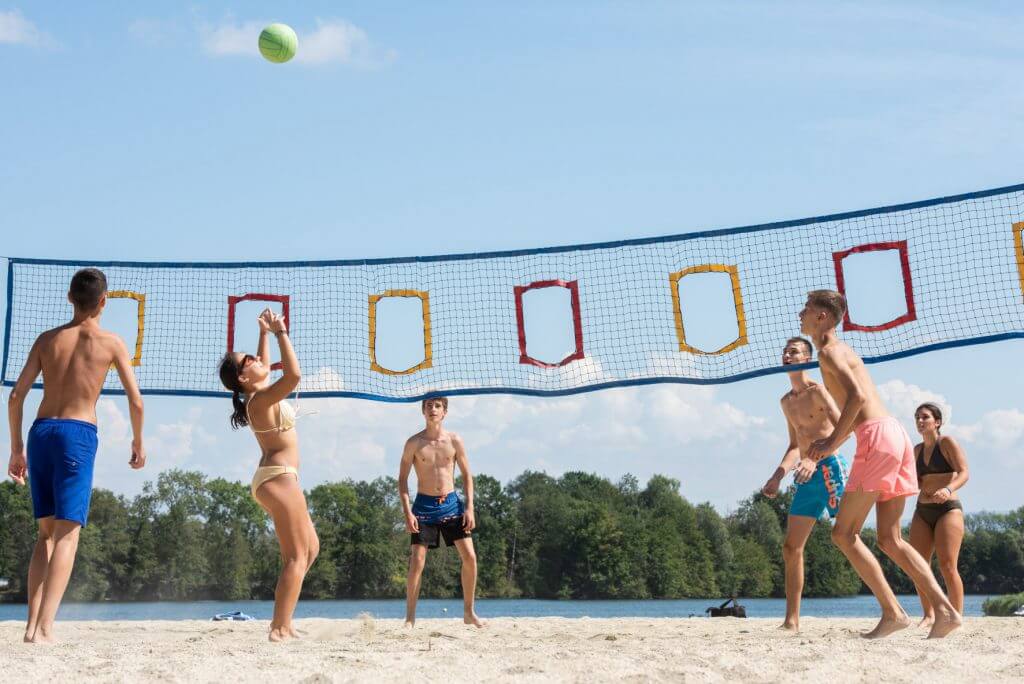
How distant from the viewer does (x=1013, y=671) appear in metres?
4.58

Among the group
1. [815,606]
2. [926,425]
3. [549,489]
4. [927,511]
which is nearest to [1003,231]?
[926,425]

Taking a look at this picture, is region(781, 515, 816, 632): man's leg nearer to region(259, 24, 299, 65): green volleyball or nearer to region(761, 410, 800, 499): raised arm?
region(761, 410, 800, 499): raised arm

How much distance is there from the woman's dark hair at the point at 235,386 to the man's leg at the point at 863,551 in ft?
11.1

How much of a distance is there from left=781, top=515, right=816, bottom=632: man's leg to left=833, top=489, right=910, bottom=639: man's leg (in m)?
0.72

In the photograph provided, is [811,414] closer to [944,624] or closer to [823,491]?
[823,491]

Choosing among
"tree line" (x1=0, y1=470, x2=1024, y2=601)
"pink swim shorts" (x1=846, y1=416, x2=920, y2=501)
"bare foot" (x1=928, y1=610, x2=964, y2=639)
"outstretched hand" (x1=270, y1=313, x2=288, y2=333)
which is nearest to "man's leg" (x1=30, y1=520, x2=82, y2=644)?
"outstretched hand" (x1=270, y1=313, x2=288, y2=333)

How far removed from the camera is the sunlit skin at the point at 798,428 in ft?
23.6

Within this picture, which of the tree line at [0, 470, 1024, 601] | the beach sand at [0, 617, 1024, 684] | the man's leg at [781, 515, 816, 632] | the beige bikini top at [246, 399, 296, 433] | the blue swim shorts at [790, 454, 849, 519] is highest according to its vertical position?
Result: the tree line at [0, 470, 1024, 601]

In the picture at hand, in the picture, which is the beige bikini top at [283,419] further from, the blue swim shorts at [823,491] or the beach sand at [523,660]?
the blue swim shorts at [823,491]

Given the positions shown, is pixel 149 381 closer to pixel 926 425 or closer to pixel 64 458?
pixel 64 458

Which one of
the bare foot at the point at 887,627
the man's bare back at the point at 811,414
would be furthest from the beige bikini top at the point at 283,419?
the bare foot at the point at 887,627

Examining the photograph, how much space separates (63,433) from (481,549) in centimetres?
5327

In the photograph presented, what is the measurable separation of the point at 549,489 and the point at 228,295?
55032 millimetres

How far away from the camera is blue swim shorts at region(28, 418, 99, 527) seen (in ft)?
→ 18.2
